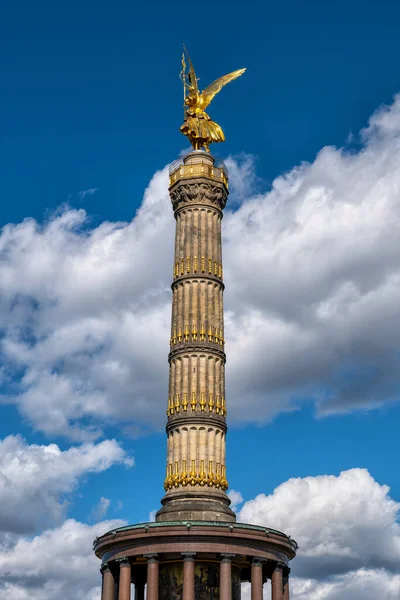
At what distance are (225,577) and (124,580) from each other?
614cm

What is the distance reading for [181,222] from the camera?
62.7 meters

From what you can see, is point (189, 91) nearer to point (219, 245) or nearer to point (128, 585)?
point (219, 245)

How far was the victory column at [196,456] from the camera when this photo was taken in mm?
49062

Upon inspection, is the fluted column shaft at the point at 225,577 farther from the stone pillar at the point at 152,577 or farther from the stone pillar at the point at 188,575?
the stone pillar at the point at 152,577

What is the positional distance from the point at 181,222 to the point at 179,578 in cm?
2574

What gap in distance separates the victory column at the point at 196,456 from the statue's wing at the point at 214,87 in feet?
0.34

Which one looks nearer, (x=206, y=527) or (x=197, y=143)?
(x=206, y=527)

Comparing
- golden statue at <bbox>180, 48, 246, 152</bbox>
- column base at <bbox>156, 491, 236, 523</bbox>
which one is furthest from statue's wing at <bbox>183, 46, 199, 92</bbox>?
column base at <bbox>156, 491, 236, 523</bbox>

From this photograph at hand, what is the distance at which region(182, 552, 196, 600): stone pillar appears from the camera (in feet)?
156

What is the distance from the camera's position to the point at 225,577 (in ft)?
158

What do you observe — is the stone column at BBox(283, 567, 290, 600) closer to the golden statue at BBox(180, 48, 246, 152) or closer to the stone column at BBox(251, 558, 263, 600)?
the stone column at BBox(251, 558, 263, 600)

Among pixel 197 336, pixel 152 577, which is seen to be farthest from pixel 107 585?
pixel 197 336

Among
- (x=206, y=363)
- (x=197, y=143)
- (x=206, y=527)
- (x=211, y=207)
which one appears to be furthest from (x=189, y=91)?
(x=206, y=527)

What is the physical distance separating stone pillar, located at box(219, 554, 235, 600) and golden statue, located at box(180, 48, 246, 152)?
32.2 meters
